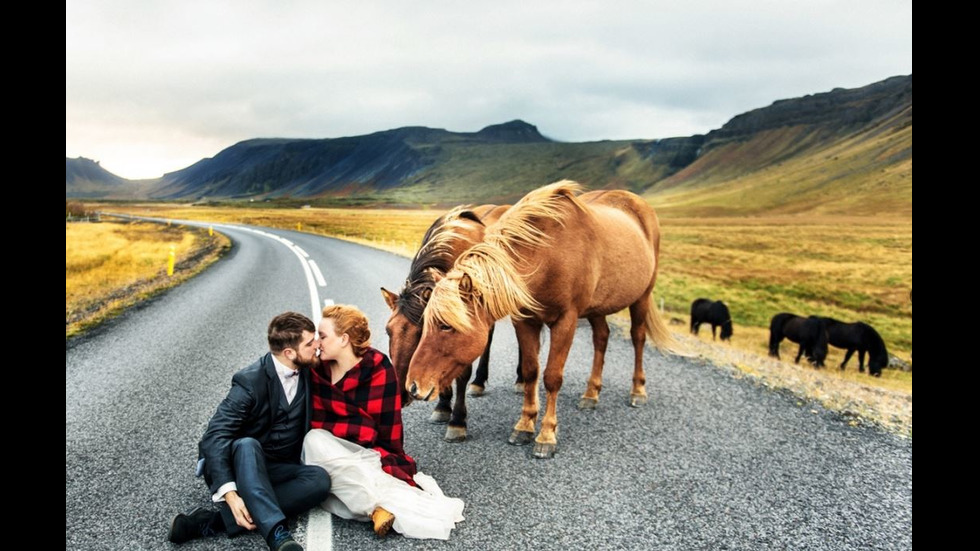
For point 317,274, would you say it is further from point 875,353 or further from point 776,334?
point 875,353

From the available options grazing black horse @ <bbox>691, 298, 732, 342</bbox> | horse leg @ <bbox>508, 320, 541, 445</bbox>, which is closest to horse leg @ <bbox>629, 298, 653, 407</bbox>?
horse leg @ <bbox>508, 320, 541, 445</bbox>

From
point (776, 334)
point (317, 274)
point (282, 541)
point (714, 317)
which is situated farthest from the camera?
point (714, 317)

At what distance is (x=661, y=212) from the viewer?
11531cm

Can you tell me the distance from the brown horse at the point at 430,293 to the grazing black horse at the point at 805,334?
14.2m

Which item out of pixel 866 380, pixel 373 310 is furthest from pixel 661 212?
pixel 373 310

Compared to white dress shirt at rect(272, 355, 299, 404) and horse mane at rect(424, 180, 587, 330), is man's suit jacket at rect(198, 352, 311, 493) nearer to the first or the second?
white dress shirt at rect(272, 355, 299, 404)

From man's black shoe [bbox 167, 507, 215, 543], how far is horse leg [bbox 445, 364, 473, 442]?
1.95m

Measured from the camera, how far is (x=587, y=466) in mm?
4062

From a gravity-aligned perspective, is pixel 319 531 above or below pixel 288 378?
below

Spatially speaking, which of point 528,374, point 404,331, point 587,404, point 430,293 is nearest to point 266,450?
point 404,331

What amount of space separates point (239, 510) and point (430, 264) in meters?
2.21

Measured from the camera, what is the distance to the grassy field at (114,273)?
10820 mm

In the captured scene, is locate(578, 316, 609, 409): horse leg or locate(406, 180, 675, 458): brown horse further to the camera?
locate(578, 316, 609, 409): horse leg

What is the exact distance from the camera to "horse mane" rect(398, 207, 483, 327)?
4078mm
